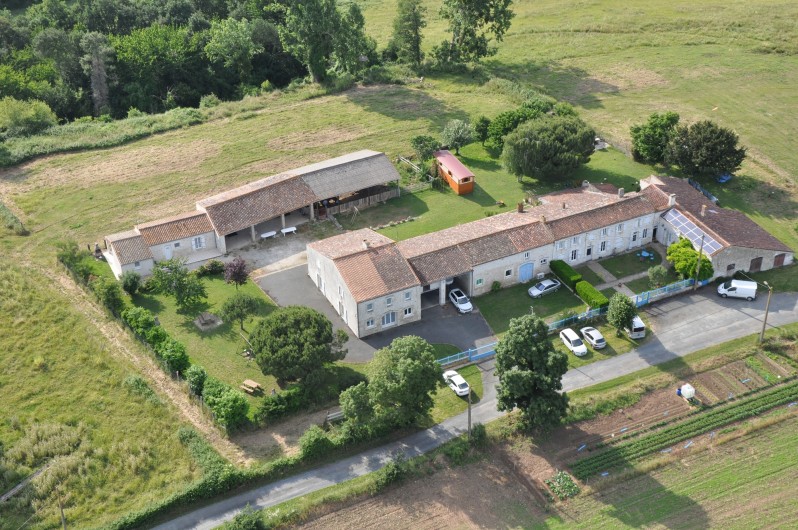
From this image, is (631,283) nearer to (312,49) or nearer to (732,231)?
(732,231)

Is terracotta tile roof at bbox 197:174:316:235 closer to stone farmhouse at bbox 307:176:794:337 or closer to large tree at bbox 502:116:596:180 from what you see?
stone farmhouse at bbox 307:176:794:337

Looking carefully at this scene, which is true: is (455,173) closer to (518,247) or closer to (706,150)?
(518,247)

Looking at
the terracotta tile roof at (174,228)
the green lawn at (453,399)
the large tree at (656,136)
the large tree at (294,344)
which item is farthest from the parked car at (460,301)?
the large tree at (656,136)

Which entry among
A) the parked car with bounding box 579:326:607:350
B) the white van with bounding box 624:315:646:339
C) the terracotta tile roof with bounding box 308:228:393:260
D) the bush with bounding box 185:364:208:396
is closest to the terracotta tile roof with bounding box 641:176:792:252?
the white van with bounding box 624:315:646:339

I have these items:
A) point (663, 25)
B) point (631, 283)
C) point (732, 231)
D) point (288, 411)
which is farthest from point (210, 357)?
point (663, 25)

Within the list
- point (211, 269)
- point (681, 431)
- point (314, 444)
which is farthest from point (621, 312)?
point (211, 269)

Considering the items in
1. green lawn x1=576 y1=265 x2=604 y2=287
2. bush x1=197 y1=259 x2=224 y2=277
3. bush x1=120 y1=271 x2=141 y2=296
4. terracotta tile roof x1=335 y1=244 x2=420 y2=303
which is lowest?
green lawn x1=576 y1=265 x2=604 y2=287

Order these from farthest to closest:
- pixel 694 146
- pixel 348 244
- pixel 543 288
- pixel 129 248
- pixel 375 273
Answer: pixel 694 146
pixel 129 248
pixel 543 288
pixel 348 244
pixel 375 273
